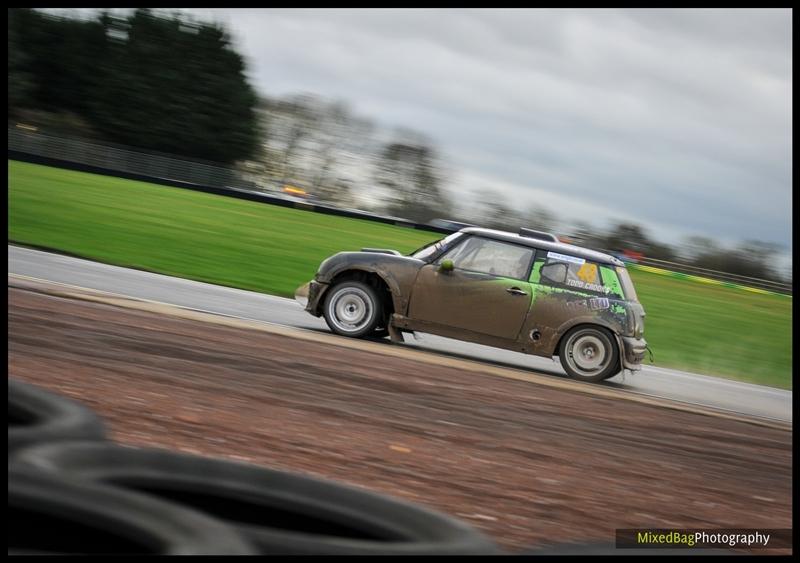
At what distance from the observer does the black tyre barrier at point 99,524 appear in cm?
284

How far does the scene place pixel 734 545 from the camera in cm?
494

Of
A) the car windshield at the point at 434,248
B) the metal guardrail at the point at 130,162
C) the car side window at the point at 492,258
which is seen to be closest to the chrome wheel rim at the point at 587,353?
the car side window at the point at 492,258

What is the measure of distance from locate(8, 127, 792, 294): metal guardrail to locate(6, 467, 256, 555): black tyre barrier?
37.8 meters

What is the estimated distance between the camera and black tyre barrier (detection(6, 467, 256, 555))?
9.30 feet

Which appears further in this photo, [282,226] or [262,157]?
[262,157]

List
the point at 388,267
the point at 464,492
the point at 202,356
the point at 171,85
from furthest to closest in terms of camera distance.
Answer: the point at 171,85
the point at 388,267
the point at 202,356
the point at 464,492

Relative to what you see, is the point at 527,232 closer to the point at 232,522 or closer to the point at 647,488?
the point at 647,488

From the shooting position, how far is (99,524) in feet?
9.55

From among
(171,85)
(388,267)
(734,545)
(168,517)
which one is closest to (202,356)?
(388,267)

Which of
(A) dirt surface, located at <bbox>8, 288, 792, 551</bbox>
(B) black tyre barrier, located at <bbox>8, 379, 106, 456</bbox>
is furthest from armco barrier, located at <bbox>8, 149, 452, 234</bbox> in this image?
(B) black tyre barrier, located at <bbox>8, 379, 106, 456</bbox>

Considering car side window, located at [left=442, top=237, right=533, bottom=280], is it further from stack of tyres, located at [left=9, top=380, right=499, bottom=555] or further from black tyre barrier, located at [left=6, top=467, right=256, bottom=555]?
black tyre barrier, located at [left=6, top=467, right=256, bottom=555]

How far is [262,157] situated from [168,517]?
73.2m

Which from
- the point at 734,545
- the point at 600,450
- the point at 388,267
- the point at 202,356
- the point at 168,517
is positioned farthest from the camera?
the point at 388,267

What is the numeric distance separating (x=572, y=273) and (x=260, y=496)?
8.69 metres
